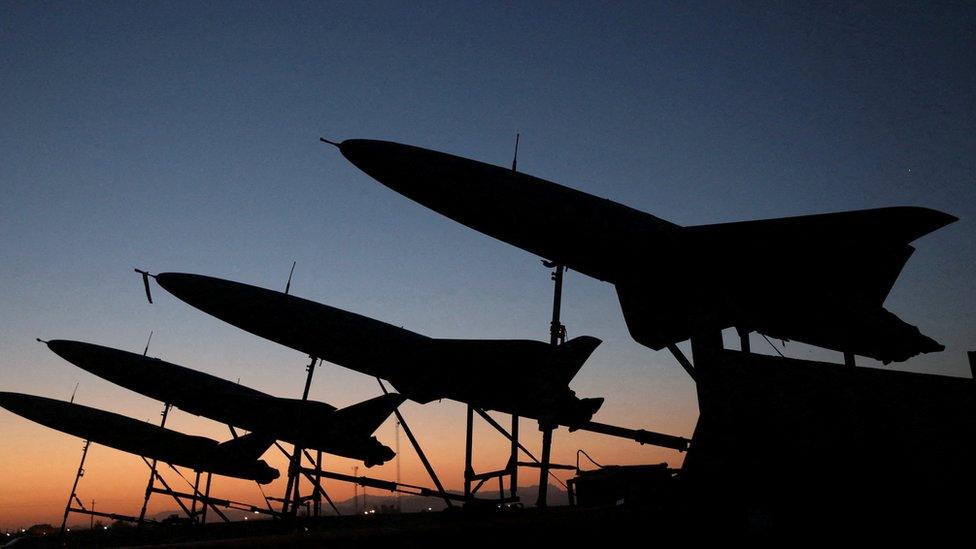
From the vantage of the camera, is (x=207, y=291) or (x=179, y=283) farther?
(x=179, y=283)

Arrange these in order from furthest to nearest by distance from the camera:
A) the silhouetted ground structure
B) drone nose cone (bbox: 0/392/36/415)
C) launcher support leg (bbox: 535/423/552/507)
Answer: drone nose cone (bbox: 0/392/36/415) → launcher support leg (bbox: 535/423/552/507) → the silhouetted ground structure

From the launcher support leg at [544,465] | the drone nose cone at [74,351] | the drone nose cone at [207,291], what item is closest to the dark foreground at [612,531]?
the launcher support leg at [544,465]

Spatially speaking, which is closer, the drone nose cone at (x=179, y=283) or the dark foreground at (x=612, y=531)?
the dark foreground at (x=612, y=531)

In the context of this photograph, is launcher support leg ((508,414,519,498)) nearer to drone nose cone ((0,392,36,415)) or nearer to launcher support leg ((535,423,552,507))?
launcher support leg ((535,423,552,507))

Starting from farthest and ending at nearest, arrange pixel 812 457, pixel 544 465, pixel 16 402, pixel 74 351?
pixel 16 402 → pixel 74 351 → pixel 544 465 → pixel 812 457

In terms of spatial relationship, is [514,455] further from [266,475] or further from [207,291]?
[266,475]

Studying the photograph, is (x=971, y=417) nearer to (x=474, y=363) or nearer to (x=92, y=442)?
(x=474, y=363)

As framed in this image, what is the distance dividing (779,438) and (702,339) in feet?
9.98

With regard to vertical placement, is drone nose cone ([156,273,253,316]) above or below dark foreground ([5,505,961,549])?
above

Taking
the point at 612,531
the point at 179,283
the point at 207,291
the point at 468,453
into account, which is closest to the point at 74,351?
the point at 179,283

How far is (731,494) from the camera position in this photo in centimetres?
605

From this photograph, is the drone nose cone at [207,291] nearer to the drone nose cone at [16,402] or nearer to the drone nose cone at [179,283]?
the drone nose cone at [179,283]

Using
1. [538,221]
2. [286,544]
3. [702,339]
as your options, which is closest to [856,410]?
[702,339]

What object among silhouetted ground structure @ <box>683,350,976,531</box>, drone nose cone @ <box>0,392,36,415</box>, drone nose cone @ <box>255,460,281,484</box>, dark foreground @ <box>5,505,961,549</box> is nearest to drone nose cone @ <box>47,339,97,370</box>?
drone nose cone @ <box>0,392,36,415</box>
